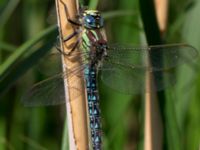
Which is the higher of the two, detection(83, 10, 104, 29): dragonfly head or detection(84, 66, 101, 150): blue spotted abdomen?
detection(83, 10, 104, 29): dragonfly head

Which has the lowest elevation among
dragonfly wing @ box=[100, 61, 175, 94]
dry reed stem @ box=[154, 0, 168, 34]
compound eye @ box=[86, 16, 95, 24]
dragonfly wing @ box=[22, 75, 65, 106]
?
dragonfly wing @ box=[22, 75, 65, 106]

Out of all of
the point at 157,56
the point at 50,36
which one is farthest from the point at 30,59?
the point at 157,56

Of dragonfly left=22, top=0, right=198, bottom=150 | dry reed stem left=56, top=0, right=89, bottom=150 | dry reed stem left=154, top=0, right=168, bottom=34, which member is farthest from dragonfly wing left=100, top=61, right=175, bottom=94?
dry reed stem left=56, top=0, right=89, bottom=150

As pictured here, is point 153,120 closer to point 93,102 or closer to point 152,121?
point 152,121

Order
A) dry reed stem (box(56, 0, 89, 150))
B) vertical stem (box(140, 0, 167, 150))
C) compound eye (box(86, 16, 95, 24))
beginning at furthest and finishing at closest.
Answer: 1. vertical stem (box(140, 0, 167, 150))
2. compound eye (box(86, 16, 95, 24))
3. dry reed stem (box(56, 0, 89, 150))

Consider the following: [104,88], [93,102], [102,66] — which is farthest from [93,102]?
[104,88]

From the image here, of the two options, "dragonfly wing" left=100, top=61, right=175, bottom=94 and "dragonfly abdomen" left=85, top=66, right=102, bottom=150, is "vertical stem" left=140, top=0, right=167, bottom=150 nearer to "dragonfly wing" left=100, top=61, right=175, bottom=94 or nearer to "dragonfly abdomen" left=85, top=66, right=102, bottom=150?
"dragonfly wing" left=100, top=61, right=175, bottom=94

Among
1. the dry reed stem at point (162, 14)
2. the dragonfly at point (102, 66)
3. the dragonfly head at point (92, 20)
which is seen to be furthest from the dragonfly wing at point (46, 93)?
the dry reed stem at point (162, 14)
